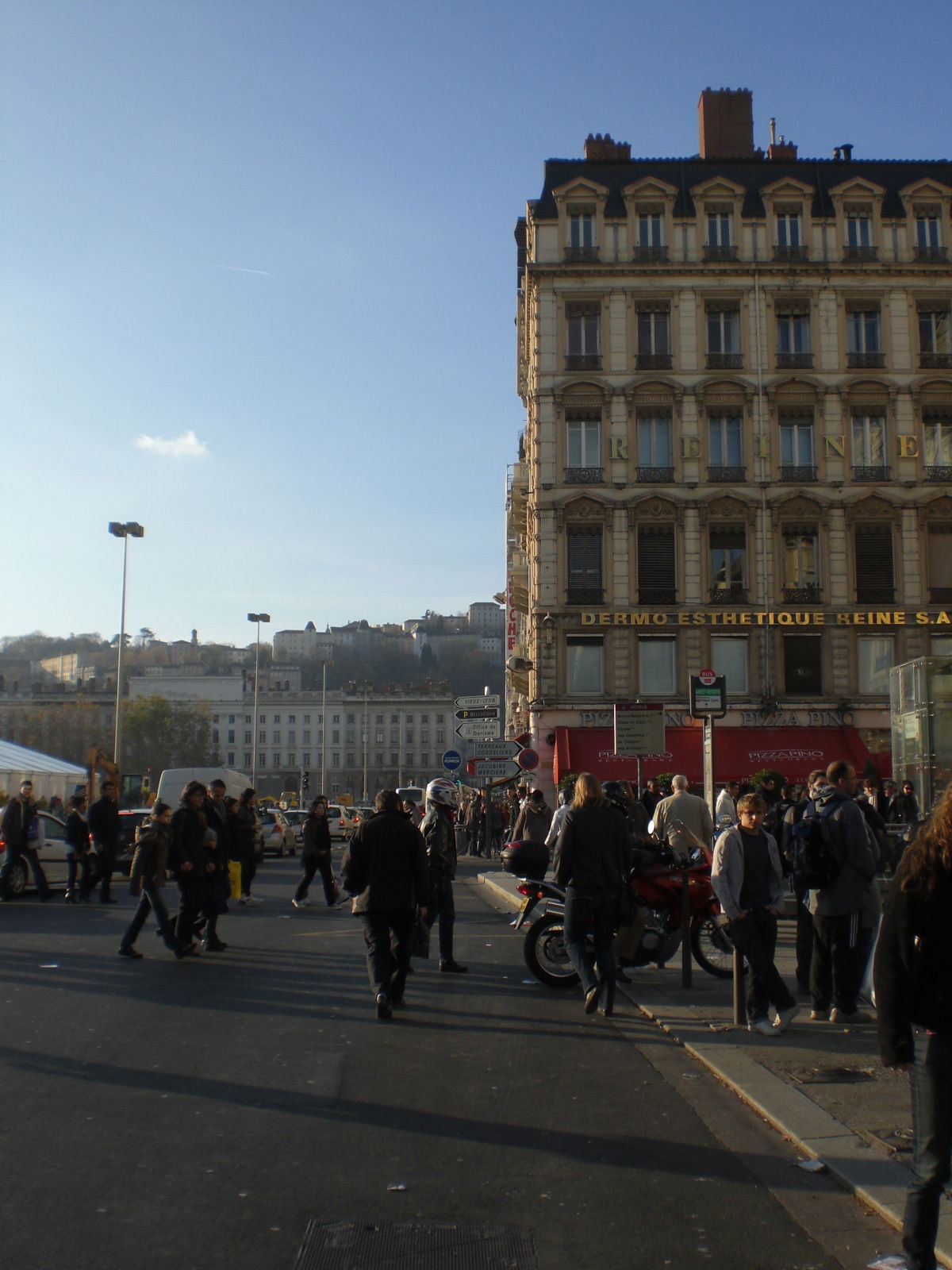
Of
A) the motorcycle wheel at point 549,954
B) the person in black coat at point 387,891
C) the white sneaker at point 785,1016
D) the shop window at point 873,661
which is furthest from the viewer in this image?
the shop window at point 873,661

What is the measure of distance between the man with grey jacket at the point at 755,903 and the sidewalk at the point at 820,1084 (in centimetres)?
20

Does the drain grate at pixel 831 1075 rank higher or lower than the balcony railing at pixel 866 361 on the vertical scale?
lower

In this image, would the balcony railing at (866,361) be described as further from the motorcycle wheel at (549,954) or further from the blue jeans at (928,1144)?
the blue jeans at (928,1144)

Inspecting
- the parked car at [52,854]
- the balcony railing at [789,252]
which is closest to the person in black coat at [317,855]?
the parked car at [52,854]

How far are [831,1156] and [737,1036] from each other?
2.94 metres

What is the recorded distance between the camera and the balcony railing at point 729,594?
→ 40969 mm

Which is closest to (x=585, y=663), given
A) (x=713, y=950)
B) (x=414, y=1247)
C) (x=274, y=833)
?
(x=274, y=833)

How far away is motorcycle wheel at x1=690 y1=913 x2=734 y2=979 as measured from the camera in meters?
11.8

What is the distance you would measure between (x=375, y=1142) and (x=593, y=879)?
12.3ft

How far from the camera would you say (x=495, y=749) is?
28.3 meters

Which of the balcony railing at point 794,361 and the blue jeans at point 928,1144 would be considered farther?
the balcony railing at point 794,361

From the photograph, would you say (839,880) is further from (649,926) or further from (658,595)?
(658,595)

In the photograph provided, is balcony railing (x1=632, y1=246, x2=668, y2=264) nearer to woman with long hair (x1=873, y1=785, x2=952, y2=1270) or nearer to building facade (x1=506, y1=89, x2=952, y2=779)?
building facade (x1=506, y1=89, x2=952, y2=779)

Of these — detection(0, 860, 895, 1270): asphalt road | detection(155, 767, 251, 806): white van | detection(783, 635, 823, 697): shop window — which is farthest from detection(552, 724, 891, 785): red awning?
detection(0, 860, 895, 1270): asphalt road
